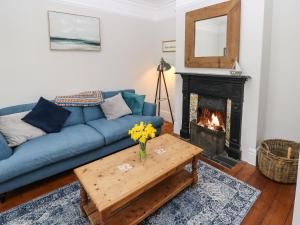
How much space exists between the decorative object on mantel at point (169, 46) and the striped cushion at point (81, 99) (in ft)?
5.79

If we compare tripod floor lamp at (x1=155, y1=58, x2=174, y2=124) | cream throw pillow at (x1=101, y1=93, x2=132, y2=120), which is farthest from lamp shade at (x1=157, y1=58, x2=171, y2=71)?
cream throw pillow at (x1=101, y1=93, x2=132, y2=120)

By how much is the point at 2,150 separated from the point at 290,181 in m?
3.07

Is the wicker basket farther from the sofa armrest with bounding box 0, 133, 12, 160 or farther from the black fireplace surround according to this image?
the sofa armrest with bounding box 0, 133, 12, 160

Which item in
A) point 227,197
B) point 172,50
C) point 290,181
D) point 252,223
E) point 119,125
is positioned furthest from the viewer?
point 172,50

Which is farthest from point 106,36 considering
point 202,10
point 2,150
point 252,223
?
point 252,223

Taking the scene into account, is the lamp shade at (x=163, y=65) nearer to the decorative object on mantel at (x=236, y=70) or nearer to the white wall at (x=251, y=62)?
the white wall at (x=251, y=62)

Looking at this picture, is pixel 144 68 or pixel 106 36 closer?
pixel 106 36

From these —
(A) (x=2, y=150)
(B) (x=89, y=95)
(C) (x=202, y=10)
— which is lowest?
(A) (x=2, y=150)

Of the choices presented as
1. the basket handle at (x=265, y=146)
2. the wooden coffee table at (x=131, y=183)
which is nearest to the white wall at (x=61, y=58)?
the wooden coffee table at (x=131, y=183)

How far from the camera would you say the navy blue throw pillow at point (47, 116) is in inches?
101

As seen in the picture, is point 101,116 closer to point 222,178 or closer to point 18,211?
point 18,211

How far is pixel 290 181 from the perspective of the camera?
7.29 ft

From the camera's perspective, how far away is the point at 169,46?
4078 millimetres

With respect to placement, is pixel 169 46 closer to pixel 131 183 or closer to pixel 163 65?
pixel 163 65
